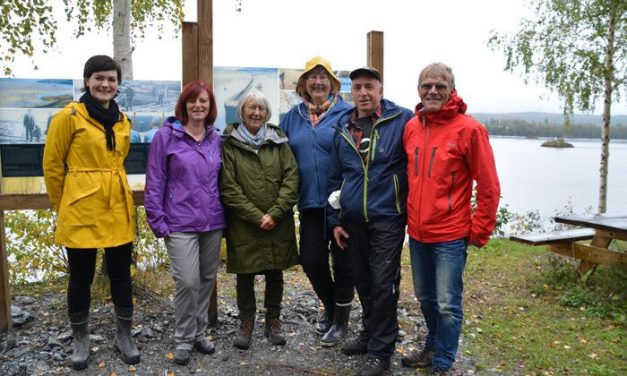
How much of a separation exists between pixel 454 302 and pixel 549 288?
11.1 ft

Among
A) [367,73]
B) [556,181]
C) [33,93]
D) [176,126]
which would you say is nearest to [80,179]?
[176,126]

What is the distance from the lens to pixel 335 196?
3.73 meters

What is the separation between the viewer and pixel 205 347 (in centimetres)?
402

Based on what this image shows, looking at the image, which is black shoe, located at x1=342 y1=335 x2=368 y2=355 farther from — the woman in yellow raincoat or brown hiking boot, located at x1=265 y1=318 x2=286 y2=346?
the woman in yellow raincoat

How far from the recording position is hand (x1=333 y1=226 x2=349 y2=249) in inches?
148

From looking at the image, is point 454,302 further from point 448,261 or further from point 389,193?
point 389,193

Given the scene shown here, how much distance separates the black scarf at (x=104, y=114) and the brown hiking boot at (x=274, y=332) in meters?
1.92

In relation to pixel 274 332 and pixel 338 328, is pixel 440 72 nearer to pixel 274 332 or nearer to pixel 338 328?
pixel 338 328

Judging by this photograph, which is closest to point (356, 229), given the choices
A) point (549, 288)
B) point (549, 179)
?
point (549, 288)

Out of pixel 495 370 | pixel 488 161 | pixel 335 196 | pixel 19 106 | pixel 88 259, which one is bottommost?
pixel 495 370

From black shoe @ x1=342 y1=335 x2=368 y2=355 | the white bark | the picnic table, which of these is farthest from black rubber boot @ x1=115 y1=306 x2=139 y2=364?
the white bark

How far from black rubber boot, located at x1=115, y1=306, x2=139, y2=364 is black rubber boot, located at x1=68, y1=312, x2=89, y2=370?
0.23m

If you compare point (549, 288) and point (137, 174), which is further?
point (549, 288)

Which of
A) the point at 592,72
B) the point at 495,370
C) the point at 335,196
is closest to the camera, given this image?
the point at 335,196
